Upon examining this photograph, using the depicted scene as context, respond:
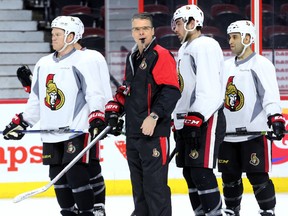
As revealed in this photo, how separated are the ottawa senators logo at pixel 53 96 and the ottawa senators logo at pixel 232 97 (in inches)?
37.3

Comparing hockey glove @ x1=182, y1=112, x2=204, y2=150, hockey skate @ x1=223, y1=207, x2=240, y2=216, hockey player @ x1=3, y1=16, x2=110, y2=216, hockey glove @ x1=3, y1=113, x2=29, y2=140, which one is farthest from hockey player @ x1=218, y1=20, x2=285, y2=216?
hockey glove @ x1=3, y1=113, x2=29, y2=140

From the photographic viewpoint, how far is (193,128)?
487cm

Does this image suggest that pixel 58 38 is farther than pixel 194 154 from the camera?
Yes

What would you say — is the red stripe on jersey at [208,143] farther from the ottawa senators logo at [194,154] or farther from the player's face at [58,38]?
the player's face at [58,38]

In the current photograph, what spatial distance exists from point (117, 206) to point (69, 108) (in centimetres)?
164

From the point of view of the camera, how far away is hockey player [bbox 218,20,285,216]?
5367mm

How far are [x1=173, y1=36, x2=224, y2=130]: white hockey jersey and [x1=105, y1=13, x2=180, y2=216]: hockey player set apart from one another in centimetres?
19

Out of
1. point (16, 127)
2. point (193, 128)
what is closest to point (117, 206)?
point (16, 127)

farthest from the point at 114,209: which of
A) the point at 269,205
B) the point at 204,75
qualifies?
the point at 204,75

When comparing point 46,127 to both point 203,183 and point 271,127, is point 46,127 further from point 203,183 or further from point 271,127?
point 271,127

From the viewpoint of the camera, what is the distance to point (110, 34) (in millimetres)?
8031

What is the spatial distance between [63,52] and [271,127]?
4.07 feet

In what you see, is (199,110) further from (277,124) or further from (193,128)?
(277,124)

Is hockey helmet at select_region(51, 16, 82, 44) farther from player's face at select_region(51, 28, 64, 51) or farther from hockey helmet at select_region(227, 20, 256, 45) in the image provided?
hockey helmet at select_region(227, 20, 256, 45)
